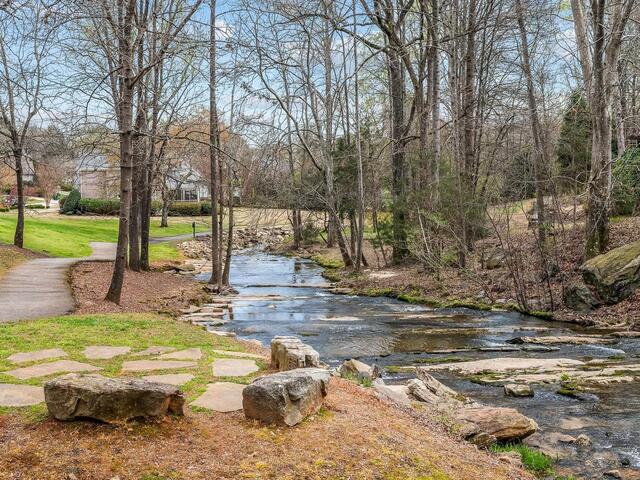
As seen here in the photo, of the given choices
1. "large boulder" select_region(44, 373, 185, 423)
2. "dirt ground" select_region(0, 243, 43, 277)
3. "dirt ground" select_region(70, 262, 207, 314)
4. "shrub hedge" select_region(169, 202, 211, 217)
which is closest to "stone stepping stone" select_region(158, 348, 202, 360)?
"large boulder" select_region(44, 373, 185, 423)

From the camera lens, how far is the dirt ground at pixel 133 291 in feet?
38.8

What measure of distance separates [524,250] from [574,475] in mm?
10904

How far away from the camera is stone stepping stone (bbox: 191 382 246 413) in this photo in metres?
4.48

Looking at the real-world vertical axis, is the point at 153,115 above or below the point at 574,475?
above

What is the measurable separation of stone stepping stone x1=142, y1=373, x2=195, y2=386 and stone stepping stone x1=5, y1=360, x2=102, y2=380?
644 millimetres

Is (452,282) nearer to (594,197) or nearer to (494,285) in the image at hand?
(494,285)

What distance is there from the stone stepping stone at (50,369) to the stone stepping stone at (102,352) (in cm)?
32

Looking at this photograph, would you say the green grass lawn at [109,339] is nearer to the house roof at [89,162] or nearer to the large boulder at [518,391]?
the large boulder at [518,391]

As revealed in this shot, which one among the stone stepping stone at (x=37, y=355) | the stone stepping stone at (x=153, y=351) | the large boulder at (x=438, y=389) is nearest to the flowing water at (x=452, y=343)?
the large boulder at (x=438, y=389)

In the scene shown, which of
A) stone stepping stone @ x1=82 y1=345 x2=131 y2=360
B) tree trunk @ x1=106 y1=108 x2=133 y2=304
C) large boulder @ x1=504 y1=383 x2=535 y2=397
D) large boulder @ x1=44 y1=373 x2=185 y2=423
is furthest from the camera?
tree trunk @ x1=106 y1=108 x2=133 y2=304

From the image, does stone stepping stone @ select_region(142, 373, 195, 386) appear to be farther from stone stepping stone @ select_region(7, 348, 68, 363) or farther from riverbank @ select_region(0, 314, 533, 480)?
stone stepping stone @ select_region(7, 348, 68, 363)

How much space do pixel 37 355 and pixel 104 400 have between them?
248cm

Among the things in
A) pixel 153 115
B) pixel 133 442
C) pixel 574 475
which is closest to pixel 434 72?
pixel 153 115

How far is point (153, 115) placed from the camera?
1695 cm
